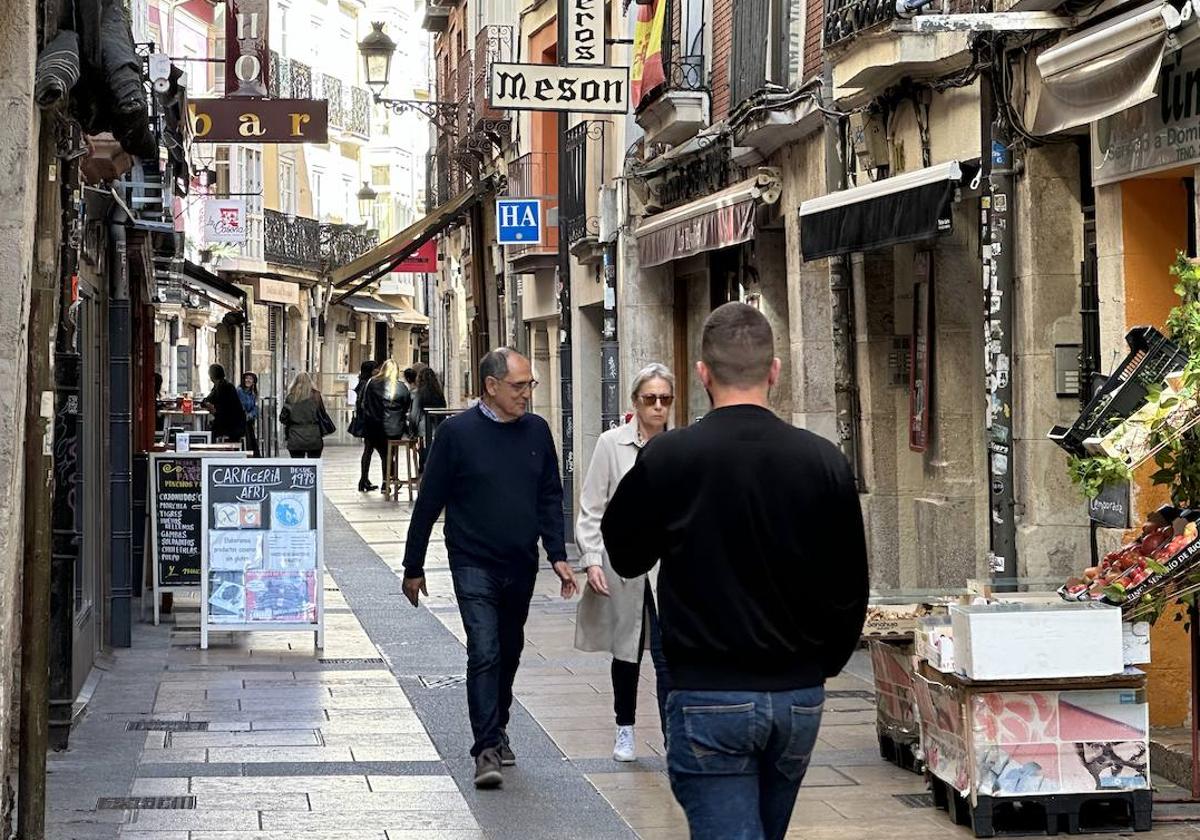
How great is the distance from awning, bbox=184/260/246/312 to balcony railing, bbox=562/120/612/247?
4.44m

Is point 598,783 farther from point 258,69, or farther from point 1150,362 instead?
point 258,69

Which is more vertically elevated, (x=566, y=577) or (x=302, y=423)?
(x=302, y=423)

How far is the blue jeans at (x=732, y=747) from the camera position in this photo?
16.6ft

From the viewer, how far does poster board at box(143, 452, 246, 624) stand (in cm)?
1579

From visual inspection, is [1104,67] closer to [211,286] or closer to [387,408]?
[211,286]

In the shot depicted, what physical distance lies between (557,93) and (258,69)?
875 cm

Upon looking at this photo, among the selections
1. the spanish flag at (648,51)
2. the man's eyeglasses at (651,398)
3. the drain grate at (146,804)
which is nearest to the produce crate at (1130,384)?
the man's eyeglasses at (651,398)

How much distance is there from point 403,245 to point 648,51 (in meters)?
17.2

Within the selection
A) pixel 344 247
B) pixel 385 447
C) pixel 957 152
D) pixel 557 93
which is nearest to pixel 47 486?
pixel 957 152

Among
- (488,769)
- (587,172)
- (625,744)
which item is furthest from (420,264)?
(488,769)

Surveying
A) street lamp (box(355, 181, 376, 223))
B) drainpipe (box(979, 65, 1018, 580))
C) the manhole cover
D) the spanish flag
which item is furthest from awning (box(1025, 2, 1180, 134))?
street lamp (box(355, 181, 376, 223))

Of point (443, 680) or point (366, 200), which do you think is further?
point (366, 200)

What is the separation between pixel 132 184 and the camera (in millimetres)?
14758

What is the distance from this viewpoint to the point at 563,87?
1966 cm
